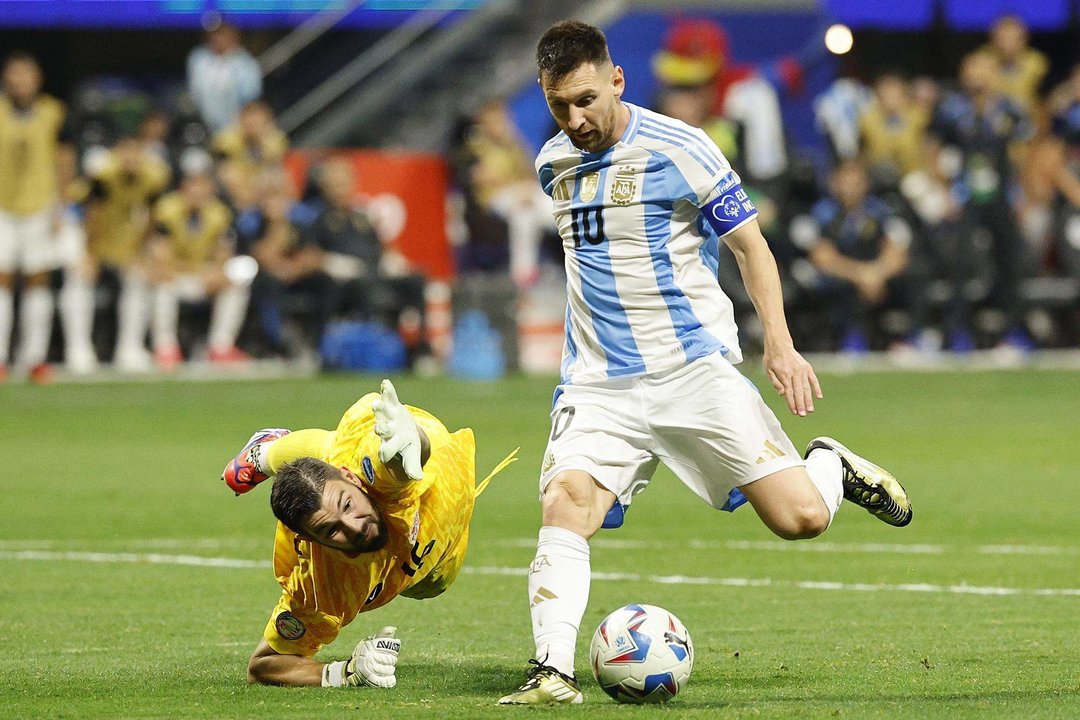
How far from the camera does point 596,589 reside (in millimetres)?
8844

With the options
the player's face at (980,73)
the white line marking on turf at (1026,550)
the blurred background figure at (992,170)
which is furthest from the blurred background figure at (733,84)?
the white line marking on turf at (1026,550)

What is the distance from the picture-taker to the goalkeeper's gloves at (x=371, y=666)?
21.0 ft

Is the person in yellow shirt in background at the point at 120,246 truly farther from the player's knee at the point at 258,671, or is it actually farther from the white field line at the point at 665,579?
the player's knee at the point at 258,671

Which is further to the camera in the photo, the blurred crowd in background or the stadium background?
the blurred crowd in background

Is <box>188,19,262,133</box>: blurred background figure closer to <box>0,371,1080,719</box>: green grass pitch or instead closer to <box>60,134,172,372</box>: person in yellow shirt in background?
<box>60,134,172,372</box>: person in yellow shirt in background

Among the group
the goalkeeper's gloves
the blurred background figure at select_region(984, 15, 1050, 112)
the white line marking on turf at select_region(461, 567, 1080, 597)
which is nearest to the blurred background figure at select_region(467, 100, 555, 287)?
the blurred background figure at select_region(984, 15, 1050, 112)

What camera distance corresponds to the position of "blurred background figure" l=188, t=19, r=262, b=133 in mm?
24047

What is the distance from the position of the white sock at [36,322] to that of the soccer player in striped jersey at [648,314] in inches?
635

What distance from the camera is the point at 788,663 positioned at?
22.4ft

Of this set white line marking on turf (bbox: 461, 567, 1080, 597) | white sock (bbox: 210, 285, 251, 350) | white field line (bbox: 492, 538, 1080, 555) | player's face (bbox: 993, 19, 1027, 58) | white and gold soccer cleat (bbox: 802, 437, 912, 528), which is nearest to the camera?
white and gold soccer cleat (bbox: 802, 437, 912, 528)

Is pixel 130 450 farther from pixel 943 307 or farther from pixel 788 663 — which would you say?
pixel 943 307

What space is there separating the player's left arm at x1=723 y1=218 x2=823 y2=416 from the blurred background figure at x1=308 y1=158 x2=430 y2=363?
635 inches

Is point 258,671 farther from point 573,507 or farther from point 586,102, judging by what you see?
point 586,102

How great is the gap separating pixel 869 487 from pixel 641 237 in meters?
1.42
